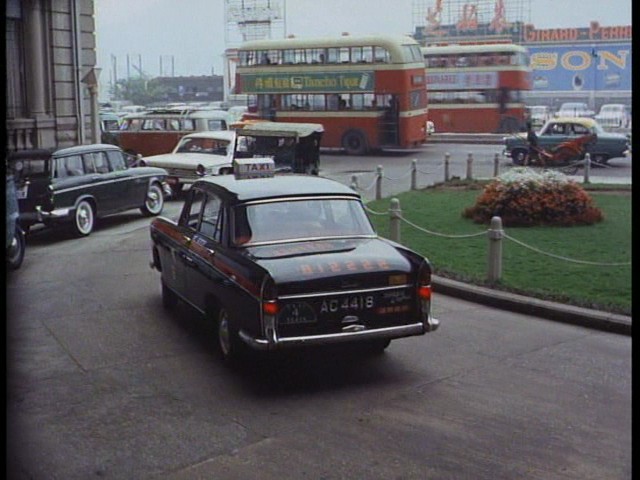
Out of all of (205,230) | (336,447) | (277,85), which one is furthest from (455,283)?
(277,85)

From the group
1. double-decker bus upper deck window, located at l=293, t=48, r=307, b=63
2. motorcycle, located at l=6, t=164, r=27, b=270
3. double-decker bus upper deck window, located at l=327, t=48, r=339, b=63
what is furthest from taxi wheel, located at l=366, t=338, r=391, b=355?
double-decker bus upper deck window, located at l=293, t=48, r=307, b=63

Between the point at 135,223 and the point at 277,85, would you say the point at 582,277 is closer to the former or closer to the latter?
the point at 135,223

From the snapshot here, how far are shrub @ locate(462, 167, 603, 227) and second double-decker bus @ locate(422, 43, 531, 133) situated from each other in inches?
→ 769

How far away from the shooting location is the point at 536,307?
910 centimetres

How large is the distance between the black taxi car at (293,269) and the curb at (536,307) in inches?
84.3

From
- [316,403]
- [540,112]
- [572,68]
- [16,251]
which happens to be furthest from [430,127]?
[316,403]

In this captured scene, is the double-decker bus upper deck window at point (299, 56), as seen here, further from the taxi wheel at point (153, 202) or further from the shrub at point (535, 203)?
the shrub at point (535, 203)

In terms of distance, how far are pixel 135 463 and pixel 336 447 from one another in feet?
3.94

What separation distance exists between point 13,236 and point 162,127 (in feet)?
47.3

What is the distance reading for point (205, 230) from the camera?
26.8 feet

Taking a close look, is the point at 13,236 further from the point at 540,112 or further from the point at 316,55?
the point at 540,112

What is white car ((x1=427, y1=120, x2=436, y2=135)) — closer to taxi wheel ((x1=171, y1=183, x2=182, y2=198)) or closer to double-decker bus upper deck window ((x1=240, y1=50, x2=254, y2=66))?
double-decker bus upper deck window ((x1=240, y1=50, x2=254, y2=66))

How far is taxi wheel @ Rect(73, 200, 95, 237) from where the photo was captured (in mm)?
14531

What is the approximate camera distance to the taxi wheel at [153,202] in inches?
660
